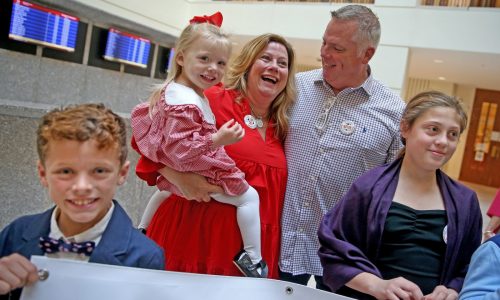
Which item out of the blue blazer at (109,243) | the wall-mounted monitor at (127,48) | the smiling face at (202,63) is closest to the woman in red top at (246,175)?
the smiling face at (202,63)

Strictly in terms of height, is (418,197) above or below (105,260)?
above

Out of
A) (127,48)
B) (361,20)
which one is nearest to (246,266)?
(361,20)

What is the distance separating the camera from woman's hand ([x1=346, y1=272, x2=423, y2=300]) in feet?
4.72

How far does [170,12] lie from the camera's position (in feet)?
35.4

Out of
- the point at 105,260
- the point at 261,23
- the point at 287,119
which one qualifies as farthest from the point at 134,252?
the point at 261,23

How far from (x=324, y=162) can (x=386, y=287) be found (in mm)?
814

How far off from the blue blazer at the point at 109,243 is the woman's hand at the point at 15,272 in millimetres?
80

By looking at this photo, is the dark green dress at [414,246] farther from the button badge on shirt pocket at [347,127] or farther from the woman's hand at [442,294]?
the button badge on shirt pocket at [347,127]

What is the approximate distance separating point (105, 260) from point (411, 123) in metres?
1.23

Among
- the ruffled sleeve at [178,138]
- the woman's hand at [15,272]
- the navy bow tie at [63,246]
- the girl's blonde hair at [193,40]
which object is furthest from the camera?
the girl's blonde hair at [193,40]

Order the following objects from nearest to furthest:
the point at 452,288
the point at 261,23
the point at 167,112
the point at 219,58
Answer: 1. the point at 452,288
2. the point at 167,112
3. the point at 219,58
4. the point at 261,23

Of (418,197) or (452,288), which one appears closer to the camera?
(452,288)

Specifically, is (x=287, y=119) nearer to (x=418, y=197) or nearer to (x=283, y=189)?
(x=283, y=189)

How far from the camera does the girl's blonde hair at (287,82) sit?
225 cm
